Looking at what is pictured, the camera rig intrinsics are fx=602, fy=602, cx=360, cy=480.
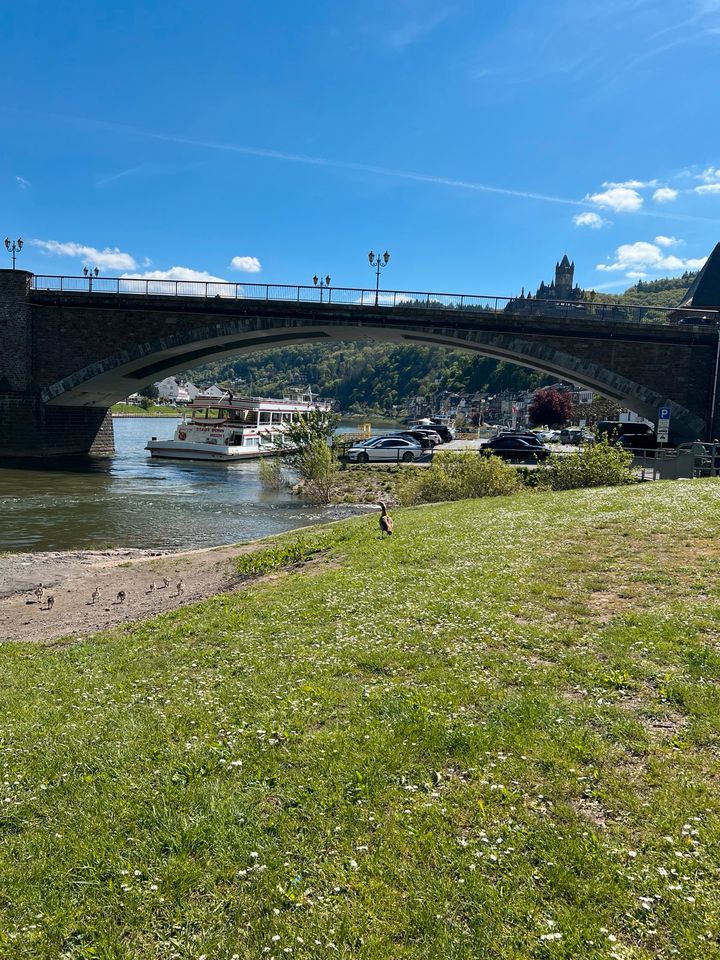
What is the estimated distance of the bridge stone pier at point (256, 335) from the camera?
41.8m

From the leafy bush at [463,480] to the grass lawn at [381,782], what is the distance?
49.9 ft

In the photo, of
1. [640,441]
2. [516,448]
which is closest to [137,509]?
[516,448]

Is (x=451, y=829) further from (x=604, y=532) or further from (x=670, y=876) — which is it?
(x=604, y=532)

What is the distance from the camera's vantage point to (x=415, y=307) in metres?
43.7

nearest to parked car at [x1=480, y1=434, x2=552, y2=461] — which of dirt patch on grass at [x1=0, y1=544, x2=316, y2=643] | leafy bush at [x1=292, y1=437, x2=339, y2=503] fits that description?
leafy bush at [x1=292, y1=437, x2=339, y2=503]

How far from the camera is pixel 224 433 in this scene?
177ft

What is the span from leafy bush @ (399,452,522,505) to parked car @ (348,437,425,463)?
52.0 feet

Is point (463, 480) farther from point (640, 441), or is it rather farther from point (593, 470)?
point (640, 441)

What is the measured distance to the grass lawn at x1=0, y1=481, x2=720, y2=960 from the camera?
346cm

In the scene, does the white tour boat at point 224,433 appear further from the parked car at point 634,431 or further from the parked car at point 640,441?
the parked car at point 640,441

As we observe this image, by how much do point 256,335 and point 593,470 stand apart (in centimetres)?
3008

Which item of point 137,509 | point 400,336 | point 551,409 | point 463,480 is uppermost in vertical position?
point 400,336

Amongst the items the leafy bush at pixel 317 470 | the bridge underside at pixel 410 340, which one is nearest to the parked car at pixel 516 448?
the bridge underside at pixel 410 340

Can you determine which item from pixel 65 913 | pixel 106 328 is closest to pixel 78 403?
pixel 106 328
